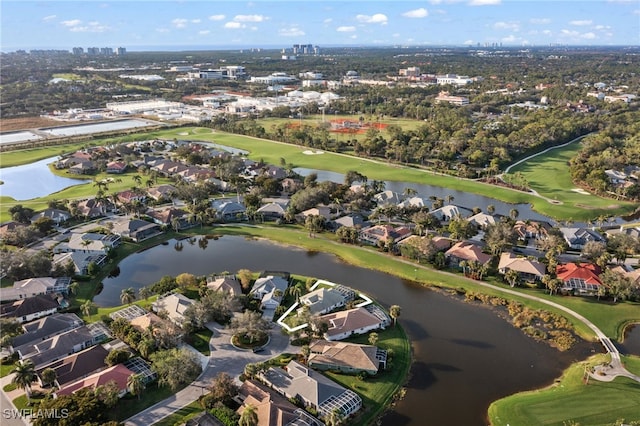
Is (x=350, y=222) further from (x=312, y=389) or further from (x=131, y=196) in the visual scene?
(x=131, y=196)

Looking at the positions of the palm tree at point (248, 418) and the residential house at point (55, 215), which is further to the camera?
the residential house at point (55, 215)

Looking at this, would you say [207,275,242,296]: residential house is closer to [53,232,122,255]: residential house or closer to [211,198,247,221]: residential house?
[53,232,122,255]: residential house

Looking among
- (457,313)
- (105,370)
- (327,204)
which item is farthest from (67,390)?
(327,204)

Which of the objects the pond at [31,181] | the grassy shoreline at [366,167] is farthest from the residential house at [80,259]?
the pond at [31,181]

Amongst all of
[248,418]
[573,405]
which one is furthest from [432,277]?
[248,418]

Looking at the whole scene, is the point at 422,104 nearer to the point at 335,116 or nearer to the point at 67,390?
the point at 335,116

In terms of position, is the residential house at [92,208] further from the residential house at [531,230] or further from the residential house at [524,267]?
the residential house at [531,230]
